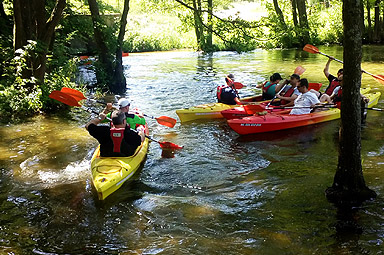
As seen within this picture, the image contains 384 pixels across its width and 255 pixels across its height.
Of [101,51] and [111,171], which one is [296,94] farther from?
[101,51]

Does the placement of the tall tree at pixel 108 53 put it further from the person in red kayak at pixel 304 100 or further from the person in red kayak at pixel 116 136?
the person in red kayak at pixel 116 136

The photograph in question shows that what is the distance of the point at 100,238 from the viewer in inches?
178

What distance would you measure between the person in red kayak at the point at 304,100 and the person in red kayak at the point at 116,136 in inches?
167

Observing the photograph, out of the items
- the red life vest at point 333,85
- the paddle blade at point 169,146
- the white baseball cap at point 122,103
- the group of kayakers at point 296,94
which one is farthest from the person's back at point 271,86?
the white baseball cap at point 122,103

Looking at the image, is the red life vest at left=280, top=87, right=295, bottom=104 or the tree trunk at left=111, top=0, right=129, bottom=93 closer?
the red life vest at left=280, top=87, right=295, bottom=104

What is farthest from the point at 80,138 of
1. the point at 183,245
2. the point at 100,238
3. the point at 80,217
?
the point at 183,245

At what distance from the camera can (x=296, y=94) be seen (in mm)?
9375

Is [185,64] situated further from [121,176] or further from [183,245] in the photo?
[183,245]

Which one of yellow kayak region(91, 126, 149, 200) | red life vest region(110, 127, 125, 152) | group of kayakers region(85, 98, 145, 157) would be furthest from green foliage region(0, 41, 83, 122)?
red life vest region(110, 127, 125, 152)

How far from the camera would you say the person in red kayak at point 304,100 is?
878 centimetres

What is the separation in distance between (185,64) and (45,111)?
12236mm

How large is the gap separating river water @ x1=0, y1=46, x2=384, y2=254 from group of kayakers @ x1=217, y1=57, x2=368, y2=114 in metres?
0.57

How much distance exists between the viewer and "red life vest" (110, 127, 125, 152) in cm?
594

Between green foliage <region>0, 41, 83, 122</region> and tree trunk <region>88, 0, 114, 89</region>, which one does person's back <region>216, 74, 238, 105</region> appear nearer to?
green foliage <region>0, 41, 83, 122</region>
